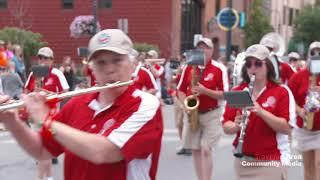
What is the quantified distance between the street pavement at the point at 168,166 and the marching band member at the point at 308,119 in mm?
1895

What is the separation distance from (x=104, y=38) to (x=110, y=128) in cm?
46

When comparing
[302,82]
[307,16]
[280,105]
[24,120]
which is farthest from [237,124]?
[307,16]

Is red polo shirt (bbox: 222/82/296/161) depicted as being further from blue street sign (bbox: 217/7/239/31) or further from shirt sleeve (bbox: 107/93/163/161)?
blue street sign (bbox: 217/7/239/31)

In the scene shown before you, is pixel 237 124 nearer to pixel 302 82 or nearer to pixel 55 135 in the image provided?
pixel 302 82

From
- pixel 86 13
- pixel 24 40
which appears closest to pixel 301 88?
pixel 24 40

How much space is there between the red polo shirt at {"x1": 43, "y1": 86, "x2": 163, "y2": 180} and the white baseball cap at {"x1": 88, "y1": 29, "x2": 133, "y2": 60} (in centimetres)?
24

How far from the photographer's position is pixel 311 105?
789 cm

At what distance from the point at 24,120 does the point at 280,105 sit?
9.25 feet

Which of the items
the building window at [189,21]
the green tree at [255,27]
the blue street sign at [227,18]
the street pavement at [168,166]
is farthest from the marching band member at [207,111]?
the green tree at [255,27]

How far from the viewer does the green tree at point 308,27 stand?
211 ft

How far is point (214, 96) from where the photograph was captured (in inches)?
365

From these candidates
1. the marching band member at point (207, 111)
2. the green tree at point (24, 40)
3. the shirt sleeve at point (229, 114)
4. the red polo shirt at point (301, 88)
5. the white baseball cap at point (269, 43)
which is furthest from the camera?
the green tree at point (24, 40)

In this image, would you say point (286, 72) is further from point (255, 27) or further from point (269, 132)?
point (255, 27)

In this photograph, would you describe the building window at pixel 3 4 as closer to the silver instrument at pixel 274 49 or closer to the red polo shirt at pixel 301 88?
the silver instrument at pixel 274 49
